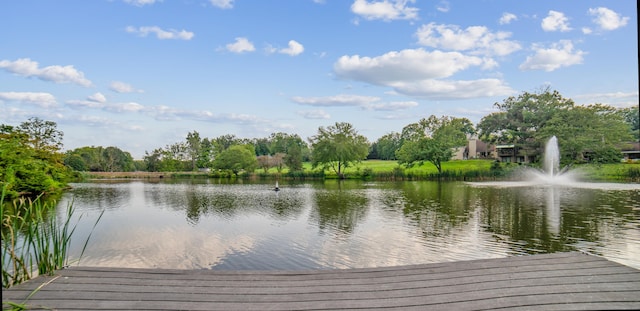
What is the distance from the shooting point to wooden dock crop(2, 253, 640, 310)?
138 inches

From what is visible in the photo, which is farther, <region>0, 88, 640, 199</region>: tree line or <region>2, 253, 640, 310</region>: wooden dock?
<region>0, 88, 640, 199</region>: tree line

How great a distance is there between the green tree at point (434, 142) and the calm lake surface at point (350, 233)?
26.3 m

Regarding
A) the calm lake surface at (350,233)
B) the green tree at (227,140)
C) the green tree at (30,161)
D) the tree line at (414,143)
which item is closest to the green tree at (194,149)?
the tree line at (414,143)

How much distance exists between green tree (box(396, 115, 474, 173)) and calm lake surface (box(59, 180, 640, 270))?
26.3 m

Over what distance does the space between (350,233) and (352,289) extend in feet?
24.4

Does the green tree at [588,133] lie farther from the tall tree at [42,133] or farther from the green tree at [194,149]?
the green tree at [194,149]

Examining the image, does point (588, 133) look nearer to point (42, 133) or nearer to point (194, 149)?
point (42, 133)

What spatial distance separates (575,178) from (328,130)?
26.8m

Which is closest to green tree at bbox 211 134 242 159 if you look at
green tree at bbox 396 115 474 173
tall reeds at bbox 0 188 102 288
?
green tree at bbox 396 115 474 173

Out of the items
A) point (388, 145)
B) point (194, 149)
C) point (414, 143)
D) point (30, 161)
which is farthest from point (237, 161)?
point (388, 145)

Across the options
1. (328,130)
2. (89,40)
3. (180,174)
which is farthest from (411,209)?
(180,174)

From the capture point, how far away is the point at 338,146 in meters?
45.1

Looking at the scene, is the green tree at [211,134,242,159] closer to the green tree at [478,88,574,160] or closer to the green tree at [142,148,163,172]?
the green tree at [142,148,163,172]

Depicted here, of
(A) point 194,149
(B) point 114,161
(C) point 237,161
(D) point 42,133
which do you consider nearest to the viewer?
(D) point 42,133
